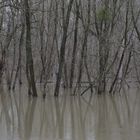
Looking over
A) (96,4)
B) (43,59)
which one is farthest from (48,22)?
(96,4)

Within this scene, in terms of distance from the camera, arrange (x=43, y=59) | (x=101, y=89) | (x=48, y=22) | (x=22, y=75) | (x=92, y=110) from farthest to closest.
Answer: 1. (x=22, y=75)
2. (x=43, y=59)
3. (x=48, y=22)
4. (x=101, y=89)
5. (x=92, y=110)

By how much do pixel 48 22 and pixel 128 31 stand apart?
626 cm

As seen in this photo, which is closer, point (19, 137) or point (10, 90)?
point (19, 137)

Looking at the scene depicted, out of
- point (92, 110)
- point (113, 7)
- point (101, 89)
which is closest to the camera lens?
point (92, 110)

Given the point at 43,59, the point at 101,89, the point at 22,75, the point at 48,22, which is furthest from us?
the point at 22,75

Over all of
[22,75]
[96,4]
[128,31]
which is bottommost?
[22,75]

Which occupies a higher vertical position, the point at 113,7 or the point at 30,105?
the point at 113,7

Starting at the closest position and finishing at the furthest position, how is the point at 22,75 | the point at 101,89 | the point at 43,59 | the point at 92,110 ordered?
the point at 92,110 < the point at 101,89 < the point at 43,59 < the point at 22,75

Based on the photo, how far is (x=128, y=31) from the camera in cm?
2278

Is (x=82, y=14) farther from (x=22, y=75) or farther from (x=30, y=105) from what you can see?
(x=22, y=75)

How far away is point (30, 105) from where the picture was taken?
16812 mm

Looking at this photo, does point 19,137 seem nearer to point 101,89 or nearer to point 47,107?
point 47,107

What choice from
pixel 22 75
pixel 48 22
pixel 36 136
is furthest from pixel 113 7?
pixel 22 75

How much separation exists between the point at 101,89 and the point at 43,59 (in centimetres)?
719
